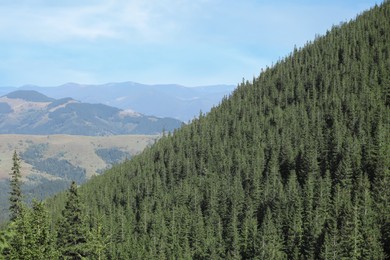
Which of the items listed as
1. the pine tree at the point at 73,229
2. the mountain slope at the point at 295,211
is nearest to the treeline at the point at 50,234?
the pine tree at the point at 73,229

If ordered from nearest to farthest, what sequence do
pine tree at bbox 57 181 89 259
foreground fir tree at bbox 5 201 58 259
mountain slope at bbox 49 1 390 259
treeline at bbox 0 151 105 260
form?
foreground fir tree at bbox 5 201 58 259 < treeline at bbox 0 151 105 260 < pine tree at bbox 57 181 89 259 < mountain slope at bbox 49 1 390 259

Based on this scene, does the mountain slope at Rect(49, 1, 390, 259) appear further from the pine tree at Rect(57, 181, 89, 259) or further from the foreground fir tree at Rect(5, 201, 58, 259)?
the foreground fir tree at Rect(5, 201, 58, 259)

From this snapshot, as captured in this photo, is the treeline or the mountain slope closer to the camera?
the treeline

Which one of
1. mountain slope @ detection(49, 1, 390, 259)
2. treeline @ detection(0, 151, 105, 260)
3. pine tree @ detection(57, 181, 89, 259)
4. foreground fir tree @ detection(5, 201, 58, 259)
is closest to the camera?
foreground fir tree @ detection(5, 201, 58, 259)

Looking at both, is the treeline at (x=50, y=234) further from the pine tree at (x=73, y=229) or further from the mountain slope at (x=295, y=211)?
the mountain slope at (x=295, y=211)

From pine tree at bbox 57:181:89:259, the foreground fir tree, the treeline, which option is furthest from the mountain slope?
the foreground fir tree

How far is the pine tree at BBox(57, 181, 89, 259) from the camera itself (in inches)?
2240

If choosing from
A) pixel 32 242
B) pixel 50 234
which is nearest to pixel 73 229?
pixel 50 234

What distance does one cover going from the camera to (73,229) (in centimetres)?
5697

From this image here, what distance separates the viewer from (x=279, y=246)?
11650 centimetres

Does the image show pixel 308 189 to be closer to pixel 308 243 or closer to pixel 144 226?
pixel 308 243

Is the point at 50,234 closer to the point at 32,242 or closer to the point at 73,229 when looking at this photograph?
the point at 32,242

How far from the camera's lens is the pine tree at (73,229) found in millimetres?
56906

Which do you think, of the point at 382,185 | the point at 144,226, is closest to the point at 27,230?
the point at 382,185
